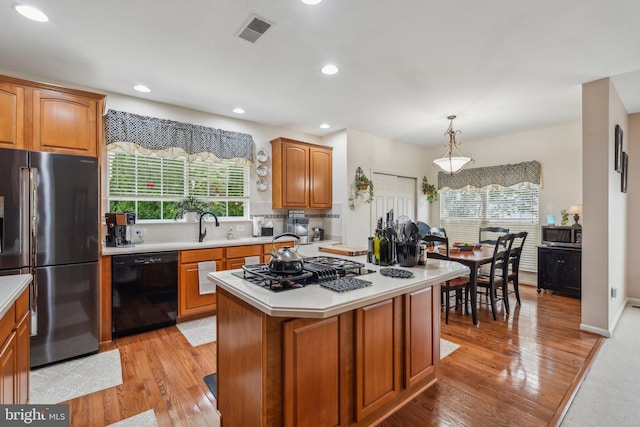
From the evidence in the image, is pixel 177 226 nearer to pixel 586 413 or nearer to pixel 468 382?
pixel 468 382

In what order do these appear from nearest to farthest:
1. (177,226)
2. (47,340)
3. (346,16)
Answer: (346,16) < (47,340) < (177,226)

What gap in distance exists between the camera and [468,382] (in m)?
2.28

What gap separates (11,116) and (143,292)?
191 centimetres

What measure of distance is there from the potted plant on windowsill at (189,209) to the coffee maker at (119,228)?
68 centimetres

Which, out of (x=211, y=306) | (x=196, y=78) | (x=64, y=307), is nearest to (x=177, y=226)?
(x=211, y=306)

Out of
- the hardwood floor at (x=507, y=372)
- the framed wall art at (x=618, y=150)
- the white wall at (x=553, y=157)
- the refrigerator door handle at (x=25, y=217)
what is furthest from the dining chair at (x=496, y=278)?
the refrigerator door handle at (x=25, y=217)

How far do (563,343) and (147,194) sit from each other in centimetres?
485

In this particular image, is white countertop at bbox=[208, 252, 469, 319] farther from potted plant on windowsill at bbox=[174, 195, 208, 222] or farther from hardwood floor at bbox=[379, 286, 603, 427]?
potted plant on windowsill at bbox=[174, 195, 208, 222]

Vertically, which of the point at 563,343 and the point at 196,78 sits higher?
the point at 196,78

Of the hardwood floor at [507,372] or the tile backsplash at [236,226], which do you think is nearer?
the hardwood floor at [507,372]

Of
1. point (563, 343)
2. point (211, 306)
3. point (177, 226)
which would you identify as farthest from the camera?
point (177, 226)

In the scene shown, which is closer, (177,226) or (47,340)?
(47,340)

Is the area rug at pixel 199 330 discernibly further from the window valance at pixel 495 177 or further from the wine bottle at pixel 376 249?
the window valance at pixel 495 177

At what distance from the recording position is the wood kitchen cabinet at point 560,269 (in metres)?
4.24
